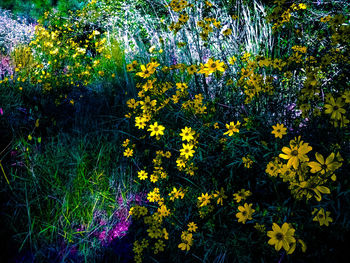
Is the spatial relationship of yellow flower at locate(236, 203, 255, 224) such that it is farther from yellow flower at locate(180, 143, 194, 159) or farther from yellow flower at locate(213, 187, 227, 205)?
yellow flower at locate(180, 143, 194, 159)

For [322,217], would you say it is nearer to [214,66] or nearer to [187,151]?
[187,151]

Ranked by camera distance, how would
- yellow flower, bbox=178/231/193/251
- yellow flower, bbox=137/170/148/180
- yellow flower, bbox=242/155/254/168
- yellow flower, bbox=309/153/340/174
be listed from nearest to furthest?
yellow flower, bbox=309/153/340/174 → yellow flower, bbox=178/231/193/251 → yellow flower, bbox=242/155/254/168 → yellow flower, bbox=137/170/148/180

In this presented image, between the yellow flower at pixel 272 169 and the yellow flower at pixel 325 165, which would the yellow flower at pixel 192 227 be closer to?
the yellow flower at pixel 272 169

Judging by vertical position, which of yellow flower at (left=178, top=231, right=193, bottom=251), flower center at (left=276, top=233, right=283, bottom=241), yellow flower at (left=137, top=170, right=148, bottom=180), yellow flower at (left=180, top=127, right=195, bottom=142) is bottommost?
yellow flower at (left=178, top=231, right=193, bottom=251)

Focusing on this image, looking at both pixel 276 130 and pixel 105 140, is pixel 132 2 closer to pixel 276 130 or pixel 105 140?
pixel 105 140

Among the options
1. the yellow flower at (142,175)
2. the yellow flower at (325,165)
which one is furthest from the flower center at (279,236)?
the yellow flower at (142,175)

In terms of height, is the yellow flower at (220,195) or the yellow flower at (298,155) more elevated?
the yellow flower at (298,155)

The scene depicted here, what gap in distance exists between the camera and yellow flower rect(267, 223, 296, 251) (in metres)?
0.83

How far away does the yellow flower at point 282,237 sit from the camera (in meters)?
0.83

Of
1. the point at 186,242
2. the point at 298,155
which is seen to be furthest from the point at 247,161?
the point at 186,242

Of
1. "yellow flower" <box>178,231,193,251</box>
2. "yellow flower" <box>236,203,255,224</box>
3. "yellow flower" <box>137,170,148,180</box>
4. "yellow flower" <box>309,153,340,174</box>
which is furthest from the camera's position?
"yellow flower" <box>137,170,148,180</box>

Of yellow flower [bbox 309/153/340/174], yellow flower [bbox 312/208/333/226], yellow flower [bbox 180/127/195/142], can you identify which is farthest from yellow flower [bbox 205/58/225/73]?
yellow flower [bbox 312/208/333/226]

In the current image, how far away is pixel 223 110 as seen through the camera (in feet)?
6.95

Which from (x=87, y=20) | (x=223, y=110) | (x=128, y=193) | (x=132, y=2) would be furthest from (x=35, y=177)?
(x=87, y=20)
